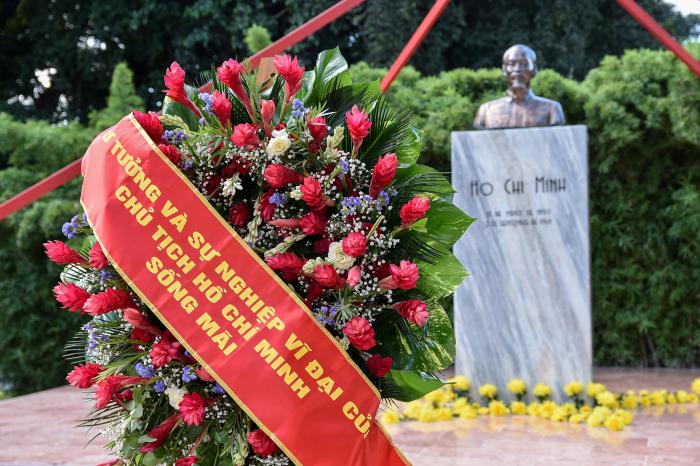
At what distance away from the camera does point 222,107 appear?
6.37 ft

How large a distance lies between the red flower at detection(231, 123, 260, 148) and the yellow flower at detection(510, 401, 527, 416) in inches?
127

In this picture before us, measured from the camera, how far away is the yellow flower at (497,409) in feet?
15.3

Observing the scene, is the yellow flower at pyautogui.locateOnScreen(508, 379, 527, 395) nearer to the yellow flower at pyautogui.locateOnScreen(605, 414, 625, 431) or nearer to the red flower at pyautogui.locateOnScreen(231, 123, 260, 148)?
the yellow flower at pyautogui.locateOnScreen(605, 414, 625, 431)

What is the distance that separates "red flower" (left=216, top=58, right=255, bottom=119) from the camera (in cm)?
196

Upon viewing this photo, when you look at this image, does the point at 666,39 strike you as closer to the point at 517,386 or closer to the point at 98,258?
the point at 517,386

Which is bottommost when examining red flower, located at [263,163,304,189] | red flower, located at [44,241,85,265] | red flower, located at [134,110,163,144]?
red flower, located at [44,241,85,265]

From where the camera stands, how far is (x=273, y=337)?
1835mm

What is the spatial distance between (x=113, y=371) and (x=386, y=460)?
2.30 feet

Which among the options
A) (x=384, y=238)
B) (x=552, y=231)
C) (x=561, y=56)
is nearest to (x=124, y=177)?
(x=384, y=238)

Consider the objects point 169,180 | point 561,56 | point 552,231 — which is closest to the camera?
point 169,180

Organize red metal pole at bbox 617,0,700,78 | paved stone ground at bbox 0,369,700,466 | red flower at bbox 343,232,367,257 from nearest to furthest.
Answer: red flower at bbox 343,232,367,257 < red metal pole at bbox 617,0,700,78 < paved stone ground at bbox 0,369,700,466

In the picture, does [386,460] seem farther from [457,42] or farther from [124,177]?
[457,42]

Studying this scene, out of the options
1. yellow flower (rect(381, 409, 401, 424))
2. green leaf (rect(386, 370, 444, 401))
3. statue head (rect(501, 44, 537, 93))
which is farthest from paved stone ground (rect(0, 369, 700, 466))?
statue head (rect(501, 44, 537, 93))

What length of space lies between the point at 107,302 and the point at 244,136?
1.69 feet
